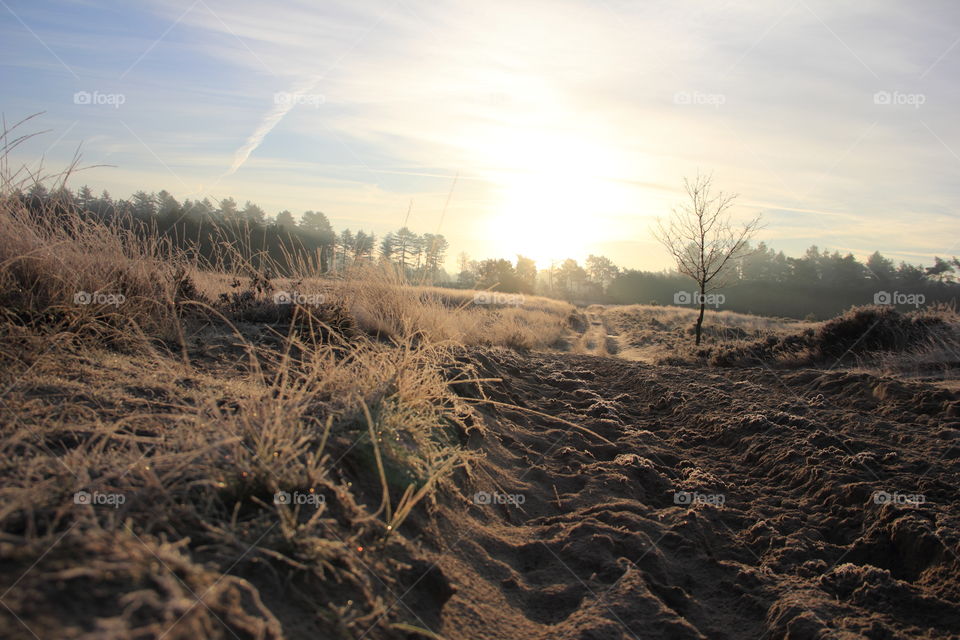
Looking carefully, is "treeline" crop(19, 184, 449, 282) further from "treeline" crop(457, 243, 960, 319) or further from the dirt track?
"treeline" crop(457, 243, 960, 319)

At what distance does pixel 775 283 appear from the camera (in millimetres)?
74000

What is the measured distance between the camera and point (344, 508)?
2.32m

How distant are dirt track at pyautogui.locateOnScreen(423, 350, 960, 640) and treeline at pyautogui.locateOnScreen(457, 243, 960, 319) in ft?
142

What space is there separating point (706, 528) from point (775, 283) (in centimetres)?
8129

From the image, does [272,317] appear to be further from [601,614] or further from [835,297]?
[835,297]

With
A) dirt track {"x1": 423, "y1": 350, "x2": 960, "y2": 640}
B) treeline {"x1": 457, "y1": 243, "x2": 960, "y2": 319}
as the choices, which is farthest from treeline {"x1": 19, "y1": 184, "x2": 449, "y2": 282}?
treeline {"x1": 457, "y1": 243, "x2": 960, "y2": 319}

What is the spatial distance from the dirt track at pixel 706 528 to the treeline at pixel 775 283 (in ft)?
142

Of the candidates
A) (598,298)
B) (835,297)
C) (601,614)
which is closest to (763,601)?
(601,614)

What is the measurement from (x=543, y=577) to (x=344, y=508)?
3.81ft

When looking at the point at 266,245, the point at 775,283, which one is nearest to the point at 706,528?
the point at 266,245

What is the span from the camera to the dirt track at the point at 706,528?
252 cm

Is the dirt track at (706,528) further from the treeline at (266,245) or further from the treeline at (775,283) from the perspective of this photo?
the treeline at (775,283)

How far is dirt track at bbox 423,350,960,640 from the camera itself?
8.26 feet

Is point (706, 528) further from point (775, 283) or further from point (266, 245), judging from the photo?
point (775, 283)
